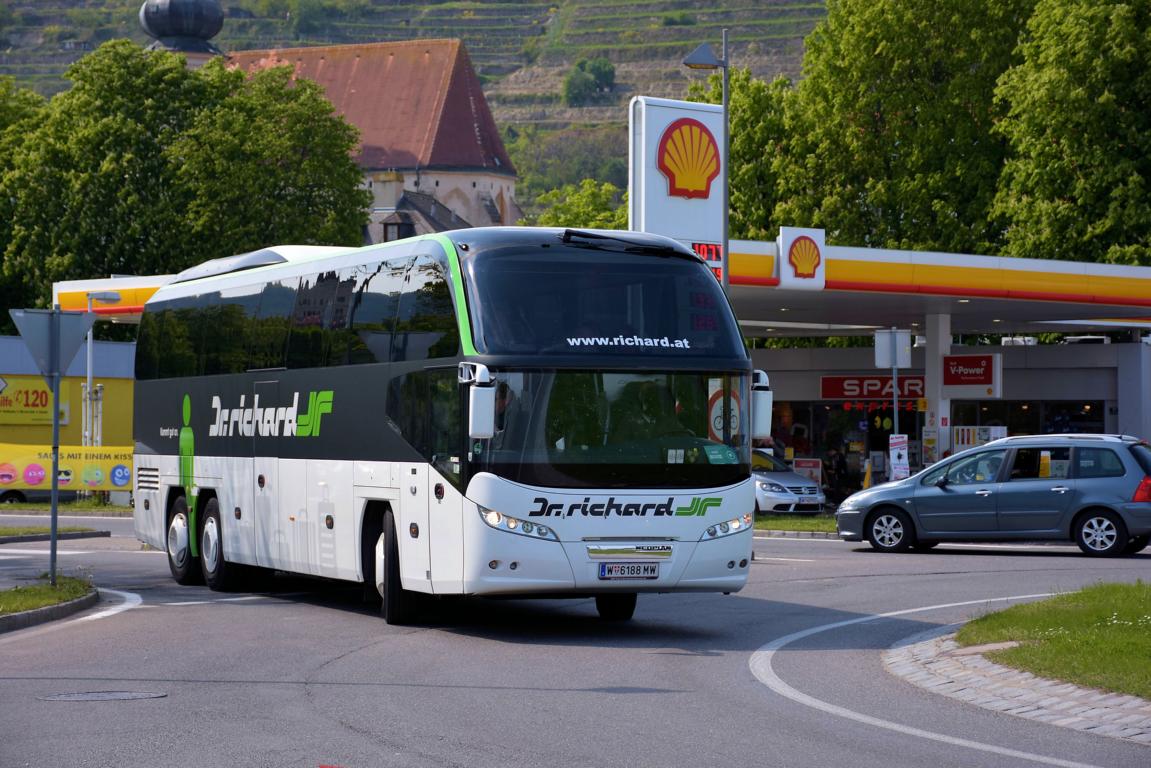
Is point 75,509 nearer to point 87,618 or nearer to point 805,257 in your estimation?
point 805,257

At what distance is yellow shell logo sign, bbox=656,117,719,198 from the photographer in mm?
30828

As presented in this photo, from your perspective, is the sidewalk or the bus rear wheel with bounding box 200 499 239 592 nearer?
the sidewalk

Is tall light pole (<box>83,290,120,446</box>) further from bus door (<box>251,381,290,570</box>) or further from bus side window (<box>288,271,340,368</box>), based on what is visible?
bus side window (<box>288,271,340,368</box>)

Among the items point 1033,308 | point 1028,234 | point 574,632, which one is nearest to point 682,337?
point 574,632

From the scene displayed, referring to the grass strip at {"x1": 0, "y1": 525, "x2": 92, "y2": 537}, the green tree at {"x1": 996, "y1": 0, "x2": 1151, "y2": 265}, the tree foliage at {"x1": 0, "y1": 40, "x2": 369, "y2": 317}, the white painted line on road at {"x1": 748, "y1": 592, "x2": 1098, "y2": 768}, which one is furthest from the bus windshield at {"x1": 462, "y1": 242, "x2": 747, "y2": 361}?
the tree foliage at {"x1": 0, "y1": 40, "x2": 369, "y2": 317}

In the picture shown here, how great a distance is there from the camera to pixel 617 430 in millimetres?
14562

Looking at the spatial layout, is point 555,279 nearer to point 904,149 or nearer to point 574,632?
point 574,632

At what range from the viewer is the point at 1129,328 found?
48.6m

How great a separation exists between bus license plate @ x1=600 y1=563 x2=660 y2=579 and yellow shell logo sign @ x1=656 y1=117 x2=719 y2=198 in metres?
16.9

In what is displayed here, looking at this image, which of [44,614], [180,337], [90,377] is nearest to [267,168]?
[90,377]

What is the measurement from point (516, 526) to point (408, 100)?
14278 centimetres

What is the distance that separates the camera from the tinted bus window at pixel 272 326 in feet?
60.6

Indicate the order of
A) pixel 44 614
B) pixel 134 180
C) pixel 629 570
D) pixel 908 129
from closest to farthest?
pixel 629 570
pixel 44 614
pixel 908 129
pixel 134 180

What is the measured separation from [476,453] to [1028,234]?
122 feet
